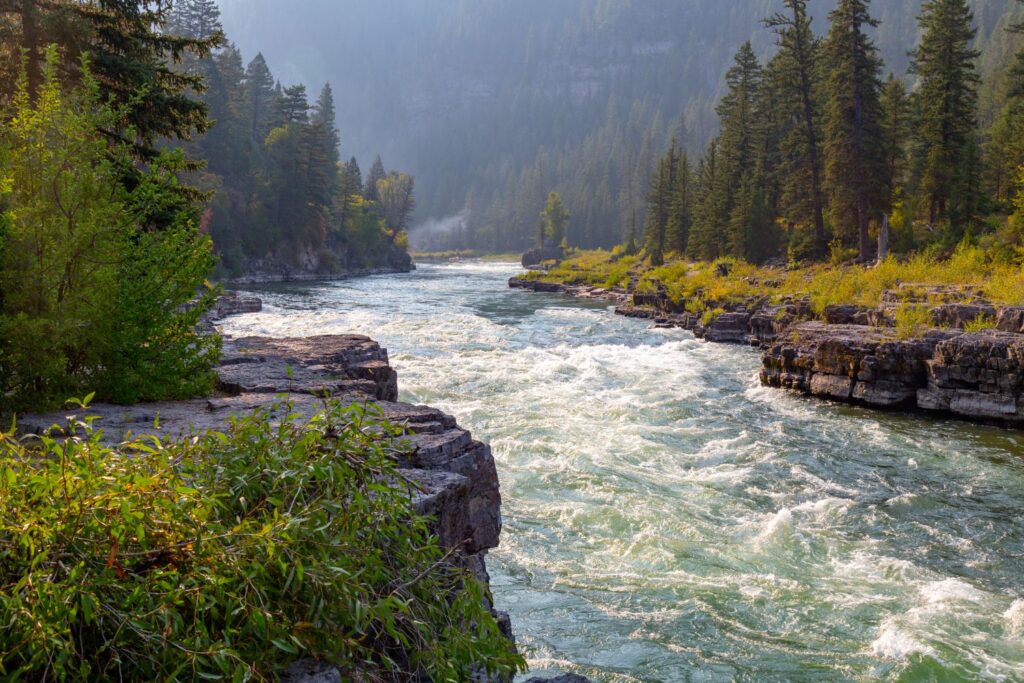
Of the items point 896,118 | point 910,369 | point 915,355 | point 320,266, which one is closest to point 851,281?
point 915,355

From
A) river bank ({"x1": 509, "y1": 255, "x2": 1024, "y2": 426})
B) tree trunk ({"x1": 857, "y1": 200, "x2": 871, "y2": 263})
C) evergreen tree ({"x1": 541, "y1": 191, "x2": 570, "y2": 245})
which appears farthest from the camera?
evergreen tree ({"x1": 541, "y1": 191, "x2": 570, "y2": 245})

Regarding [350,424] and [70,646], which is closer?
[70,646]

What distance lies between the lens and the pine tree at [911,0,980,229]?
126ft

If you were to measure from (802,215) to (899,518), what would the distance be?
129ft

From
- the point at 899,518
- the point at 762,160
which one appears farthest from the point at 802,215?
the point at 899,518

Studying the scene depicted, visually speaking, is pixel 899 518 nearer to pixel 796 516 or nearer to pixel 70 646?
pixel 796 516

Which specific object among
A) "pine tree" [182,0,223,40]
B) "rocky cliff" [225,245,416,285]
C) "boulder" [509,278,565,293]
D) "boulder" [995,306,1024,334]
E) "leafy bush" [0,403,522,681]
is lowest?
"boulder" [509,278,565,293]

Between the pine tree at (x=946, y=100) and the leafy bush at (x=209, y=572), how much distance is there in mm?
42531

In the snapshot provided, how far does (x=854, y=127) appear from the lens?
123 ft

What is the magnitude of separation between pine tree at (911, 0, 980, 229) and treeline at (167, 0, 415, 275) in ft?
173

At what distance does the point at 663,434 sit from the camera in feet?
49.4

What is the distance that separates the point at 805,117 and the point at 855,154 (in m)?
10.4

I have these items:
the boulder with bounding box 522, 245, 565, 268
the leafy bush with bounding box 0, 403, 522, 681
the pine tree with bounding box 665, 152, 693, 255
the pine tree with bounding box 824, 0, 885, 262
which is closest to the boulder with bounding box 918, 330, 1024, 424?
the leafy bush with bounding box 0, 403, 522, 681

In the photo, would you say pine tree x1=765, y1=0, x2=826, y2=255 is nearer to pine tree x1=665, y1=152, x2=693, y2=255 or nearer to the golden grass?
the golden grass
